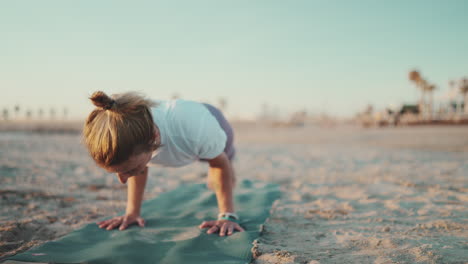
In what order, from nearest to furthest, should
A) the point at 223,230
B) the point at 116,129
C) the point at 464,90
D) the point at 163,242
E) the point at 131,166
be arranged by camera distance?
the point at 116,129 < the point at 131,166 < the point at 163,242 < the point at 223,230 < the point at 464,90

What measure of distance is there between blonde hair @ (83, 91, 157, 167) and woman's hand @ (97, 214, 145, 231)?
2.32 ft

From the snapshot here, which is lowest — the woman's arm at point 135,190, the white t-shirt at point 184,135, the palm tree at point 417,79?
the woman's arm at point 135,190

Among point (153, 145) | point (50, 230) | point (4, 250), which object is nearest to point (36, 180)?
point (50, 230)

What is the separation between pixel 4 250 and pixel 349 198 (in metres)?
2.65

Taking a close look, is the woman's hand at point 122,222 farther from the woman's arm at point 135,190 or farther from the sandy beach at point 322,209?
the sandy beach at point 322,209

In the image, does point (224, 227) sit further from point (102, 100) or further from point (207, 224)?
point (102, 100)

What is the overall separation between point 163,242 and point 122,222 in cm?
49

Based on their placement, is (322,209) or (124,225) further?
(322,209)

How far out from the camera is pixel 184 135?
1770 millimetres

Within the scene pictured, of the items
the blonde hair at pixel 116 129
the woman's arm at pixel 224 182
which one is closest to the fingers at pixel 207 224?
the woman's arm at pixel 224 182

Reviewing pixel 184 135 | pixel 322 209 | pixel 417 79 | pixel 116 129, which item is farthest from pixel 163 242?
pixel 417 79

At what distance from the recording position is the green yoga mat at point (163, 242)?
1453 mm

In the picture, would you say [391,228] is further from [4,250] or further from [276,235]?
[4,250]

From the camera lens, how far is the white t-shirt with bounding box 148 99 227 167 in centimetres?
177
